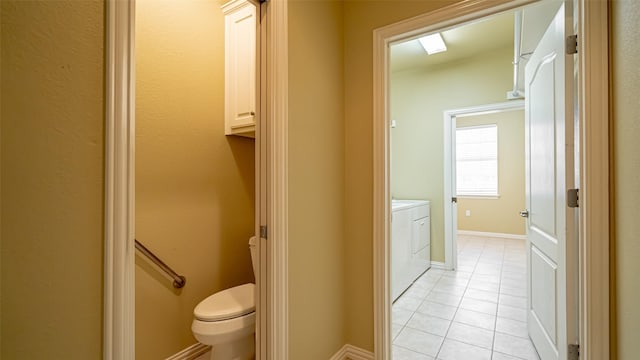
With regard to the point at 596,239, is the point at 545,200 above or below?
above

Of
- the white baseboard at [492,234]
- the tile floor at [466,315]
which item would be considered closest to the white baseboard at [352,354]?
the tile floor at [466,315]

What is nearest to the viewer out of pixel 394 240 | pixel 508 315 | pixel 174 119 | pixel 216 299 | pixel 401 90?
pixel 216 299

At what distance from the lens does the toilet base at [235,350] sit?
65.9 inches

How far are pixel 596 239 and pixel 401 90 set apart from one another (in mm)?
3422

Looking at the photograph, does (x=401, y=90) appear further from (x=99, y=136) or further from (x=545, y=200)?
(x=99, y=136)

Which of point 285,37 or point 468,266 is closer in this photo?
point 285,37

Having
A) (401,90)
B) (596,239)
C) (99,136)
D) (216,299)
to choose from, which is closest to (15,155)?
(99,136)

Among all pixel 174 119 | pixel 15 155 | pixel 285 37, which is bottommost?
pixel 15 155

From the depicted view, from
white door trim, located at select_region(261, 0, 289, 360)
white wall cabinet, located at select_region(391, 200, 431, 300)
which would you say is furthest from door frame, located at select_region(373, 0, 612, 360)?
white wall cabinet, located at select_region(391, 200, 431, 300)

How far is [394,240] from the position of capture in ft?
9.34

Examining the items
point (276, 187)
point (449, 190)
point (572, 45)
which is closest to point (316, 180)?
point (276, 187)

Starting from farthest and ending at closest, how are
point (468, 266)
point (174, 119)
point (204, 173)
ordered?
1. point (468, 266)
2. point (204, 173)
3. point (174, 119)

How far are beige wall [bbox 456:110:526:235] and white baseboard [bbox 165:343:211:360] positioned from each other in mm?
5917

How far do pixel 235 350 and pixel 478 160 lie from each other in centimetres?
612
